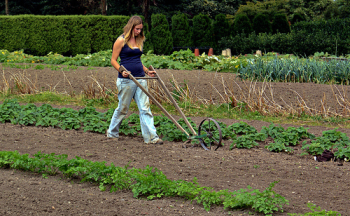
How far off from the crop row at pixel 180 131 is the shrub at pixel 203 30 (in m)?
15.2

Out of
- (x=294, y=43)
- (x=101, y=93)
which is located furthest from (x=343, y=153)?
(x=294, y=43)

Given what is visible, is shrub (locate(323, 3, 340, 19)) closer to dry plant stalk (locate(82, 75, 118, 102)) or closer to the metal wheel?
dry plant stalk (locate(82, 75, 118, 102))

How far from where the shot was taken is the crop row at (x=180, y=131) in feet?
18.4

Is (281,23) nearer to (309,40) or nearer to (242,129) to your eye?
(309,40)

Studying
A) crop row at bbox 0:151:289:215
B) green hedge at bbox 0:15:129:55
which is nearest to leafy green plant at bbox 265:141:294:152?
crop row at bbox 0:151:289:215

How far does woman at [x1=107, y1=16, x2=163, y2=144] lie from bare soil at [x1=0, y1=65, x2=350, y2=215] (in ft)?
0.91

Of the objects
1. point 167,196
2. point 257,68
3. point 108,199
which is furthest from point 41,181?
point 257,68

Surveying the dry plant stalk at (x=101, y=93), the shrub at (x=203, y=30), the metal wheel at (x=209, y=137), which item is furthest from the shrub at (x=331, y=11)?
the metal wheel at (x=209, y=137)

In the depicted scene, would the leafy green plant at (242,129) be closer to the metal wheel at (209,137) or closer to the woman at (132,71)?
the metal wheel at (209,137)

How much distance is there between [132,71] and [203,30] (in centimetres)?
1655

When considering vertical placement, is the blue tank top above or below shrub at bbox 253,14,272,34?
below

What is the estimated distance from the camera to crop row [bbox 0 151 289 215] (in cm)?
359

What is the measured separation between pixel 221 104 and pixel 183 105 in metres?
0.74

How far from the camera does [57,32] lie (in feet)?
63.9
